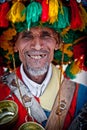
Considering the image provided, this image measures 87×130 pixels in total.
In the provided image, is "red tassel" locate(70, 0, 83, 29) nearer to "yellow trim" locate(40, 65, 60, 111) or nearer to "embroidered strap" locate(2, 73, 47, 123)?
"yellow trim" locate(40, 65, 60, 111)

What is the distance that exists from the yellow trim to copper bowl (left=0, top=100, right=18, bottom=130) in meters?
0.13

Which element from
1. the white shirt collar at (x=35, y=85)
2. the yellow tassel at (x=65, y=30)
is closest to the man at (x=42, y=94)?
the white shirt collar at (x=35, y=85)

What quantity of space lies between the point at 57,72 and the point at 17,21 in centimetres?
31

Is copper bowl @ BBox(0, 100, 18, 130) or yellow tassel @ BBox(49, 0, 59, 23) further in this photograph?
copper bowl @ BBox(0, 100, 18, 130)

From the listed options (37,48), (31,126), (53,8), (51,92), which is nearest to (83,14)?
(53,8)

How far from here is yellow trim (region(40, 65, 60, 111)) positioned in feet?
5.48

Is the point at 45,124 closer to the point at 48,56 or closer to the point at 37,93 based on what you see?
the point at 37,93

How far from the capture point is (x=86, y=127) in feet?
5.58

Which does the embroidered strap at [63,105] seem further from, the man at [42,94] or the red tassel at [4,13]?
the red tassel at [4,13]

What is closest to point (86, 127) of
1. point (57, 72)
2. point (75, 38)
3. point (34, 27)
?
point (57, 72)

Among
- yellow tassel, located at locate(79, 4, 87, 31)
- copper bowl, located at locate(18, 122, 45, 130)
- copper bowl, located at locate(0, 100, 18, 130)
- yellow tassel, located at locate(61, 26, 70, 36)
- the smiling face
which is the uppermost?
yellow tassel, located at locate(79, 4, 87, 31)

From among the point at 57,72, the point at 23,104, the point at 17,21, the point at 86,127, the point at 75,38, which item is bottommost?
the point at 86,127

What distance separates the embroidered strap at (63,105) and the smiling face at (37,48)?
126 millimetres

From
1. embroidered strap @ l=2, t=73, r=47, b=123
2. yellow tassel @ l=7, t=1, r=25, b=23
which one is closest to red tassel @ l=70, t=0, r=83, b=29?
yellow tassel @ l=7, t=1, r=25, b=23
